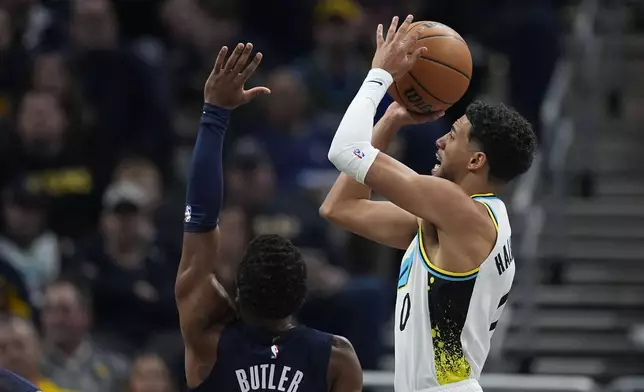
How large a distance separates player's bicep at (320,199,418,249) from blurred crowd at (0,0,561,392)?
2673 mm

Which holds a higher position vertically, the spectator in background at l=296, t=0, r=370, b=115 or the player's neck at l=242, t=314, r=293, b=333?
the spectator in background at l=296, t=0, r=370, b=115

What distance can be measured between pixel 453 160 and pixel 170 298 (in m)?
4.18

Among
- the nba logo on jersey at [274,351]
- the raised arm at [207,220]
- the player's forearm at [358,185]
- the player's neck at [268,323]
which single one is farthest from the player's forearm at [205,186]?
the player's forearm at [358,185]

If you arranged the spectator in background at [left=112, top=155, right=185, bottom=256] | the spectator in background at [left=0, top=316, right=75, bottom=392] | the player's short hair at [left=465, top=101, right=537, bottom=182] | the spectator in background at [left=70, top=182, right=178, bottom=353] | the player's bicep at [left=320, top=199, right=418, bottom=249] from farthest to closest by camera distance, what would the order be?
the spectator in background at [left=112, top=155, right=185, bottom=256]
the spectator in background at [left=70, top=182, right=178, bottom=353]
the spectator in background at [left=0, top=316, right=75, bottom=392]
the player's bicep at [left=320, top=199, right=418, bottom=249]
the player's short hair at [left=465, top=101, right=537, bottom=182]

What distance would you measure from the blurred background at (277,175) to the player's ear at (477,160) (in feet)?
9.66

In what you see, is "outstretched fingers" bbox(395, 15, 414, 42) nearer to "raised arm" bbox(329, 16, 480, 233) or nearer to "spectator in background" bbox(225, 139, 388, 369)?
"raised arm" bbox(329, 16, 480, 233)

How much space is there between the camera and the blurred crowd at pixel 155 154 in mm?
9211

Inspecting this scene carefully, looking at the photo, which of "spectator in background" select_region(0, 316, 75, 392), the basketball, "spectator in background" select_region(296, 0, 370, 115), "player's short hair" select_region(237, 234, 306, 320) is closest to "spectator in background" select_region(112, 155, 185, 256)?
"spectator in background" select_region(296, 0, 370, 115)

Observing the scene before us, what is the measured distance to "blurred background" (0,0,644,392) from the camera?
927 cm

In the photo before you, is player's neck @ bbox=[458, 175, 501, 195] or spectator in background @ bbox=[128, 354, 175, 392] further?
spectator in background @ bbox=[128, 354, 175, 392]

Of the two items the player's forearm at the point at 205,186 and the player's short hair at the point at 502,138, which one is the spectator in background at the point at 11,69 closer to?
the player's forearm at the point at 205,186

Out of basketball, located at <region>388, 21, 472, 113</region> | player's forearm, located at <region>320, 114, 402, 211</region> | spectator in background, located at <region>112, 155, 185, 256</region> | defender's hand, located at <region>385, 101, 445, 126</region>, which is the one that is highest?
basketball, located at <region>388, 21, 472, 113</region>

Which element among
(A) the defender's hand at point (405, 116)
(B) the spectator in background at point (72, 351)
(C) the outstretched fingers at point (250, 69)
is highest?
(C) the outstretched fingers at point (250, 69)

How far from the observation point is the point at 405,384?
5699 mm
